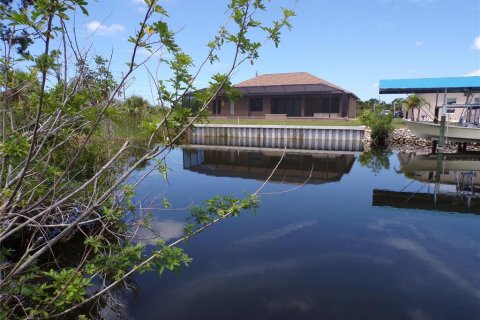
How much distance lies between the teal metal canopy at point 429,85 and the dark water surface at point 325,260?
11.3 meters

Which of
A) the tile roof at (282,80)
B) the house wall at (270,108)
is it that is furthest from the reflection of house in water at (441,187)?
the tile roof at (282,80)

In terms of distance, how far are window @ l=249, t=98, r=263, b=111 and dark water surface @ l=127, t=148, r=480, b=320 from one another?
2619 cm

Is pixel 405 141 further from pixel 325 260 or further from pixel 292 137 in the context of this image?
pixel 325 260

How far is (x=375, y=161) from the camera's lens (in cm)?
1722

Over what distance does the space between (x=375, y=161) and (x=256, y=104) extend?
70.3 ft

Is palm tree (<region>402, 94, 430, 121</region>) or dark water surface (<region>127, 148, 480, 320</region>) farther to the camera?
palm tree (<region>402, 94, 430, 121</region>)

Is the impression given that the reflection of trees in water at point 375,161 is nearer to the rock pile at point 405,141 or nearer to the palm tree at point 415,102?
the rock pile at point 405,141

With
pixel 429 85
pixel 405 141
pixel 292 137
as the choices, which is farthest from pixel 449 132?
pixel 292 137

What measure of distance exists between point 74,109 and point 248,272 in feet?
13.8

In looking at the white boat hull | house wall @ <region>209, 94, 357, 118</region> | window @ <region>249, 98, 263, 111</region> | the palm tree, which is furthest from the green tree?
the palm tree

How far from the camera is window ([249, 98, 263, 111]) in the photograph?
120 feet

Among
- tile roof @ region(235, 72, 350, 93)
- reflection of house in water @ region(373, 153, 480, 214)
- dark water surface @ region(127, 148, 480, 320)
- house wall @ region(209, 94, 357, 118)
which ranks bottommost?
dark water surface @ region(127, 148, 480, 320)

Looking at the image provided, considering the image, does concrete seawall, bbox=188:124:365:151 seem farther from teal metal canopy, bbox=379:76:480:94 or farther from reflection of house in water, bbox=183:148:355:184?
teal metal canopy, bbox=379:76:480:94

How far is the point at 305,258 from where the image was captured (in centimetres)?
592
